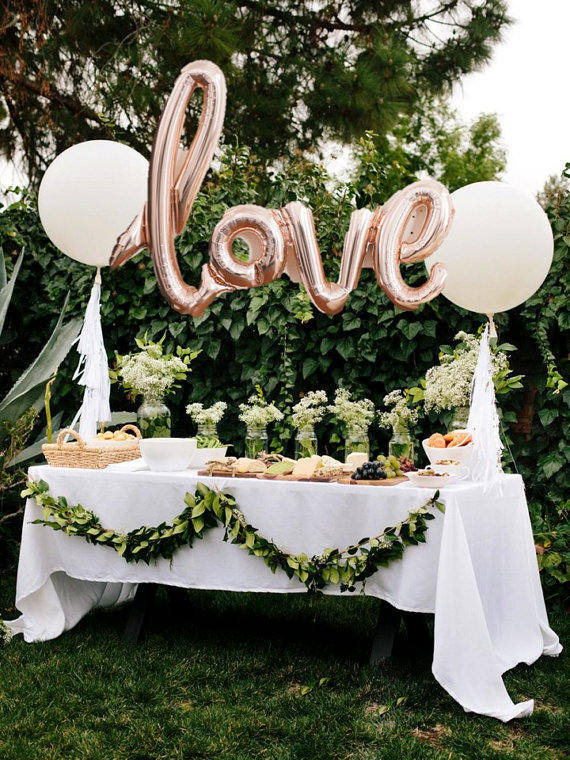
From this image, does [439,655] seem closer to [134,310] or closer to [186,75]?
[186,75]

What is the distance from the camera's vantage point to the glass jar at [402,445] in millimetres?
3568

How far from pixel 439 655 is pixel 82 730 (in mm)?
1286

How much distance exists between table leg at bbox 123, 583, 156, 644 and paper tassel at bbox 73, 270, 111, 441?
0.79 m

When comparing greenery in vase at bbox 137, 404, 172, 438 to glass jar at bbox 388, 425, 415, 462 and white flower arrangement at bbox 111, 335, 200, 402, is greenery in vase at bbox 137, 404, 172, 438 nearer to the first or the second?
white flower arrangement at bbox 111, 335, 200, 402

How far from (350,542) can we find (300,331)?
6.12 feet

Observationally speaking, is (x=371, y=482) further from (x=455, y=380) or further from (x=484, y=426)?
(x=455, y=380)

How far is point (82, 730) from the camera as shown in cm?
282

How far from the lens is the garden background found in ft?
14.7

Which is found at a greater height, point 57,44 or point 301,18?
point 301,18

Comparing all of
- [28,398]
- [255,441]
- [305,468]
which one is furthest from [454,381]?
[28,398]

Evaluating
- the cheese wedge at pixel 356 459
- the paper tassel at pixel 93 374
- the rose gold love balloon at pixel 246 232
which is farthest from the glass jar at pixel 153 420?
the rose gold love balloon at pixel 246 232

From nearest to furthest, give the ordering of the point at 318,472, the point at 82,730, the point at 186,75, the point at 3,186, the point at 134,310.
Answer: the point at 186,75 → the point at 82,730 → the point at 318,472 → the point at 134,310 → the point at 3,186

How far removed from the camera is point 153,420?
3830mm

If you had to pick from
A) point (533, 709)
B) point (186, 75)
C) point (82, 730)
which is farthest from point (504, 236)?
point (82, 730)
